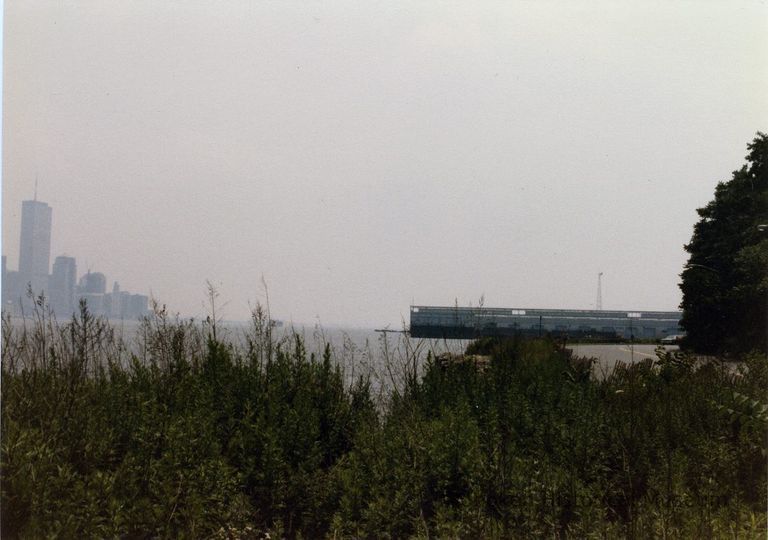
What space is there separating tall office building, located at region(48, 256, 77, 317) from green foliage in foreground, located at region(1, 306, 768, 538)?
0.28 metres

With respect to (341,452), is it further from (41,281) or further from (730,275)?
(730,275)

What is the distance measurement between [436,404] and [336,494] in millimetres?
2216

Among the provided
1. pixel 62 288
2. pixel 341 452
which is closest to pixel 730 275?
pixel 341 452

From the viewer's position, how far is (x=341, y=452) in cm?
604

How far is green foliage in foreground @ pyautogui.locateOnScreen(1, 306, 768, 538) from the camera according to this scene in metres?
4.21

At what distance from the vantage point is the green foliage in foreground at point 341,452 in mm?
4207

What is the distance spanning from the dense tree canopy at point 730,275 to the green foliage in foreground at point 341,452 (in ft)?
60.8

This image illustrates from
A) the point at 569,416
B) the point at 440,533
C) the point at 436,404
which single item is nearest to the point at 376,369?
the point at 436,404

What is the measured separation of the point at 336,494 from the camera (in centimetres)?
481

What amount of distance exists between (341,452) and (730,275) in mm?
25037

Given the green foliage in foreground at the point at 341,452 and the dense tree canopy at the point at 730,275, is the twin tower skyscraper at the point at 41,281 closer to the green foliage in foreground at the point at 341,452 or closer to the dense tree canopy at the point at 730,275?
the green foliage in foreground at the point at 341,452

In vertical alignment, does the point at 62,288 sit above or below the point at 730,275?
below

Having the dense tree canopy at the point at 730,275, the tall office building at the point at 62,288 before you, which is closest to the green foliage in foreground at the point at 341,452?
the tall office building at the point at 62,288

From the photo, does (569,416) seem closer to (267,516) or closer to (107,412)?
(267,516)
